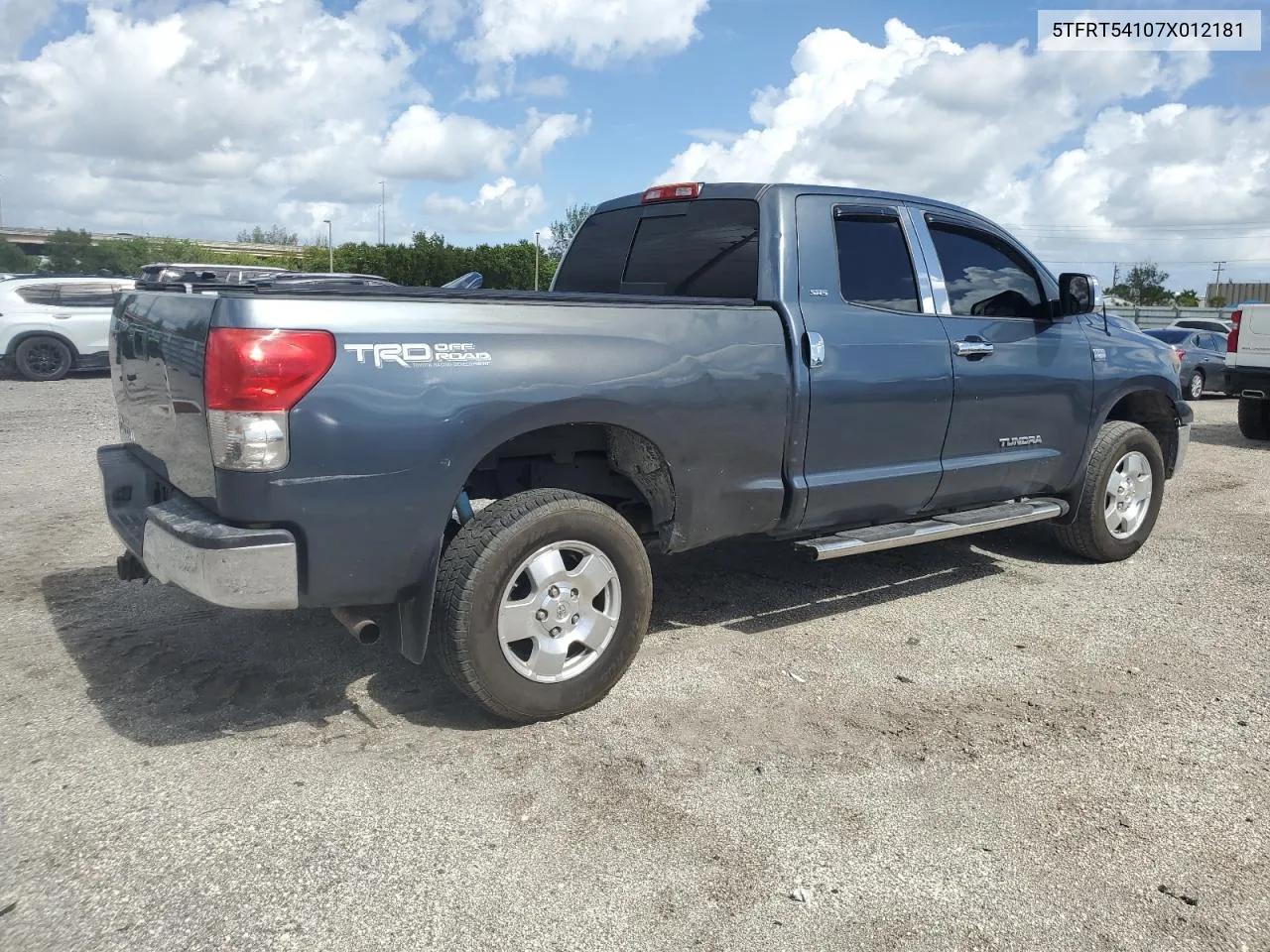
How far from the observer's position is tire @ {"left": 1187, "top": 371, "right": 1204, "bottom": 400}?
18.1 meters

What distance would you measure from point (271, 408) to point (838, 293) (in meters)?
2.54

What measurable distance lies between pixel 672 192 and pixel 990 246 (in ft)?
5.84

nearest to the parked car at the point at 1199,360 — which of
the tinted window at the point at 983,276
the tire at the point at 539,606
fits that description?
the tinted window at the point at 983,276

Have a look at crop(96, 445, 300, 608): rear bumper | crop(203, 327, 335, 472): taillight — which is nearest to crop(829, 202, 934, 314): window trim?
crop(203, 327, 335, 472): taillight

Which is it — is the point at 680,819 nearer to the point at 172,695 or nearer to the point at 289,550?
the point at 289,550

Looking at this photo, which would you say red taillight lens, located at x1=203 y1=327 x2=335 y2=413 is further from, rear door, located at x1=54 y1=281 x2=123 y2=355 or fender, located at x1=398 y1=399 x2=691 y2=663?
rear door, located at x1=54 y1=281 x2=123 y2=355

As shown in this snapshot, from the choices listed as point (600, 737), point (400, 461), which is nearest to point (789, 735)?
point (600, 737)

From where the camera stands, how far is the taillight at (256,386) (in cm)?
305

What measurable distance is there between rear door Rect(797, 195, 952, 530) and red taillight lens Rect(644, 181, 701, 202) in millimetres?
573

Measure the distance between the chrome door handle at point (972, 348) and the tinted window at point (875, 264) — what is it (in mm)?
291

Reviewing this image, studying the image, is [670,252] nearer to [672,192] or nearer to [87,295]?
[672,192]

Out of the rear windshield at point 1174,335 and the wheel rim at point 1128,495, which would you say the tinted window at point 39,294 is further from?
the rear windshield at point 1174,335

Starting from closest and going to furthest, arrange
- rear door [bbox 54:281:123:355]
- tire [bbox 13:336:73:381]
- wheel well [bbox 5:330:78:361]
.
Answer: wheel well [bbox 5:330:78:361] → tire [bbox 13:336:73:381] → rear door [bbox 54:281:123:355]

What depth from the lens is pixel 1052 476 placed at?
564 cm
